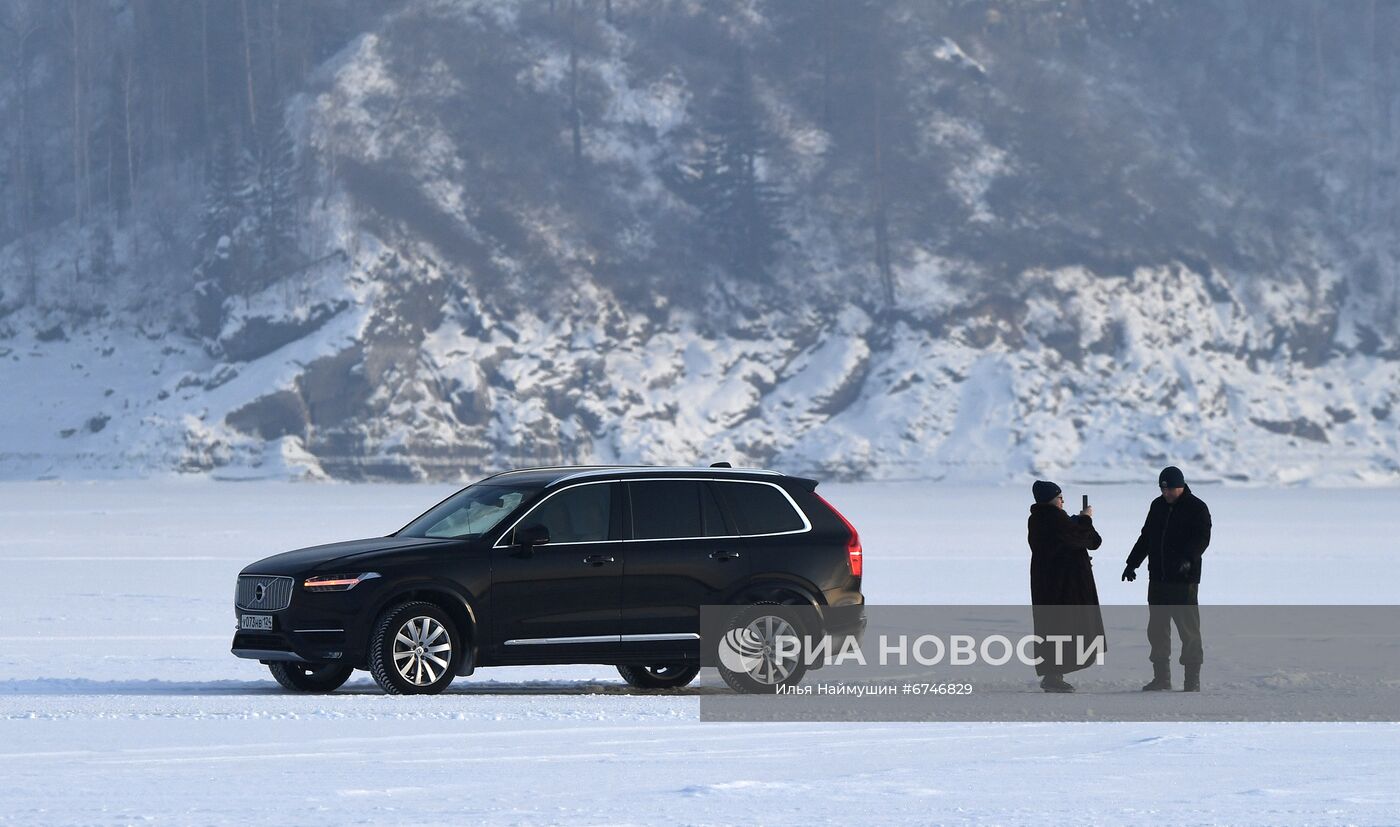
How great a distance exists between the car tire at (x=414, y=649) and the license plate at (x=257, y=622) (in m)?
0.76

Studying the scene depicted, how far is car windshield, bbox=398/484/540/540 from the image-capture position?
15.3 m

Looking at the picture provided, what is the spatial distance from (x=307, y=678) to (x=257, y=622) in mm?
996

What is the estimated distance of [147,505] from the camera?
73750 mm

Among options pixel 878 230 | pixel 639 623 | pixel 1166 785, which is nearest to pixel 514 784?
pixel 1166 785

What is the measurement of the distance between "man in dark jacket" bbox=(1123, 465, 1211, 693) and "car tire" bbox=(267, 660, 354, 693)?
231 inches

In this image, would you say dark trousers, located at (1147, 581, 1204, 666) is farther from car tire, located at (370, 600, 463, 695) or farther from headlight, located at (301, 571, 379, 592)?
headlight, located at (301, 571, 379, 592)

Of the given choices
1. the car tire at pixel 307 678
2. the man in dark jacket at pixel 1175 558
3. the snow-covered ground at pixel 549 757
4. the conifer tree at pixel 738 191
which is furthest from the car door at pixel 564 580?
the conifer tree at pixel 738 191

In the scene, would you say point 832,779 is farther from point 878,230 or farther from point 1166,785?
point 878,230

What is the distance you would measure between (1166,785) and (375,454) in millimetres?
99663

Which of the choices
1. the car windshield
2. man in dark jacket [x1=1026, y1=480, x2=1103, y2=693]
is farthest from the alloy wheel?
man in dark jacket [x1=1026, y1=480, x2=1103, y2=693]

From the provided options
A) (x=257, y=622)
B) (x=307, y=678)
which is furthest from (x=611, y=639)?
(x=257, y=622)

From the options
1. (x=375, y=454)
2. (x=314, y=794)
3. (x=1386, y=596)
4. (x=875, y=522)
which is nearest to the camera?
(x=314, y=794)

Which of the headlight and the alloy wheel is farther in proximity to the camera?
the alloy wheel

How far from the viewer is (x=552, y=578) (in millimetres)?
15016
